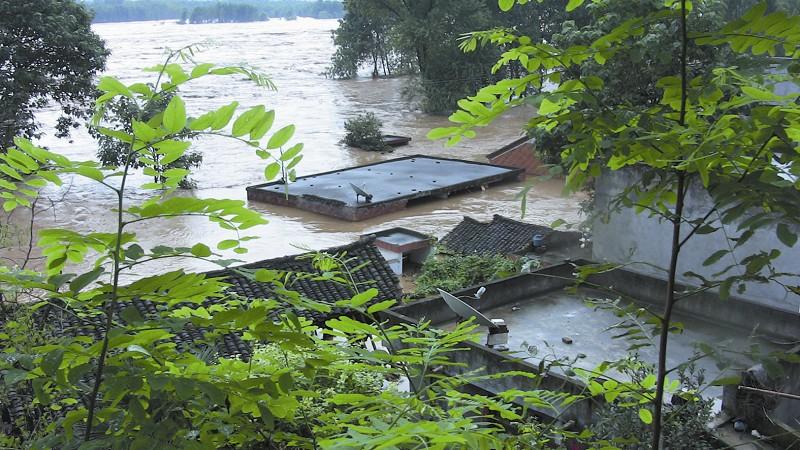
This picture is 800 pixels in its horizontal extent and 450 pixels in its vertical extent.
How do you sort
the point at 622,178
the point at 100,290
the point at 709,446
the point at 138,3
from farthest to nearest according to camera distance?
the point at 138,3 < the point at 622,178 < the point at 709,446 < the point at 100,290

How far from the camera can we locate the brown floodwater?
30922mm

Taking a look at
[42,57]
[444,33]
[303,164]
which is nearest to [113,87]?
[42,57]

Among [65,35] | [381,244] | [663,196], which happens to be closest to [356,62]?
[65,35]

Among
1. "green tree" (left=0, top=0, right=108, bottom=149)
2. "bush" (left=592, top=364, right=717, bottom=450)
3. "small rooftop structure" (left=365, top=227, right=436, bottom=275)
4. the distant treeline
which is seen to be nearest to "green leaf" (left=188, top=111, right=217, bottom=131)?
"bush" (left=592, top=364, right=717, bottom=450)

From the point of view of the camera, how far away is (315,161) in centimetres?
4431

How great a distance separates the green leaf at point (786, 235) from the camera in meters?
2.05

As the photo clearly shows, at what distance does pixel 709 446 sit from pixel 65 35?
91.4 ft

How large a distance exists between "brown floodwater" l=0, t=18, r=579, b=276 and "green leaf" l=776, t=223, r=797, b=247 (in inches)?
65.4

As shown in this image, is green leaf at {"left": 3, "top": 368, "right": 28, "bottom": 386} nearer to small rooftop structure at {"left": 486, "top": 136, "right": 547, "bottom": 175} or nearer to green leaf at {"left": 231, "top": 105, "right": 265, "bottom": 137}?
green leaf at {"left": 231, "top": 105, "right": 265, "bottom": 137}

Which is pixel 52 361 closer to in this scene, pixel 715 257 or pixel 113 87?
pixel 113 87

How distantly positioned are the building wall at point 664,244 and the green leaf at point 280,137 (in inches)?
455

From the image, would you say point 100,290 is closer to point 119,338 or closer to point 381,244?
point 119,338

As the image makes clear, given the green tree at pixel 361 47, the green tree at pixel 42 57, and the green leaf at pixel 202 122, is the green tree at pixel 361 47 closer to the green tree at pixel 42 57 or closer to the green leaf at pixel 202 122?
the green tree at pixel 42 57

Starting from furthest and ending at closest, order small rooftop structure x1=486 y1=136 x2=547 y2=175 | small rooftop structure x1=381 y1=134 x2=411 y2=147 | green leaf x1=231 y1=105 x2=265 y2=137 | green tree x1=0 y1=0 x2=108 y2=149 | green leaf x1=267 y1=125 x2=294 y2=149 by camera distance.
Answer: small rooftop structure x1=381 y1=134 x2=411 y2=147
small rooftop structure x1=486 y1=136 x2=547 y2=175
green tree x1=0 y1=0 x2=108 y2=149
green leaf x1=267 y1=125 x2=294 y2=149
green leaf x1=231 y1=105 x2=265 y2=137
